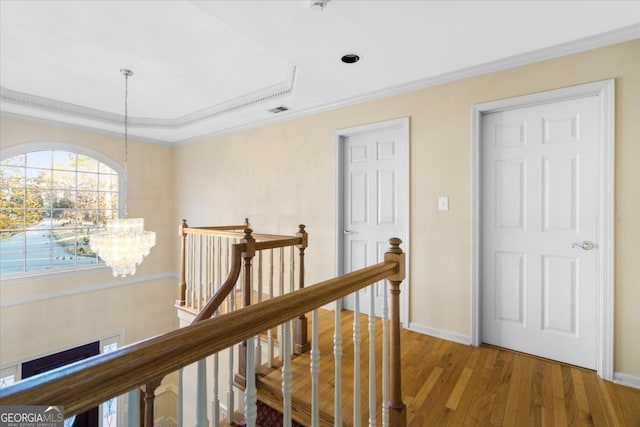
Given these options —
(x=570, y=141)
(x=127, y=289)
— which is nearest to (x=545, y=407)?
(x=570, y=141)

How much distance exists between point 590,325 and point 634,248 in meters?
0.64

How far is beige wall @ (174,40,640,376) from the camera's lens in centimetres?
207

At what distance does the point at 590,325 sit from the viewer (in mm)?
2225

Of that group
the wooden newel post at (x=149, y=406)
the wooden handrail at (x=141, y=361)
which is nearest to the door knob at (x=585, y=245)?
the wooden handrail at (x=141, y=361)

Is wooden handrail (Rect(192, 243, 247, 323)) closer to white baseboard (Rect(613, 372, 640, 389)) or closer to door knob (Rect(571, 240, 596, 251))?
door knob (Rect(571, 240, 596, 251))

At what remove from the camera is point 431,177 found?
286cm

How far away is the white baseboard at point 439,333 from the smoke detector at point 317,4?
9.04 ft

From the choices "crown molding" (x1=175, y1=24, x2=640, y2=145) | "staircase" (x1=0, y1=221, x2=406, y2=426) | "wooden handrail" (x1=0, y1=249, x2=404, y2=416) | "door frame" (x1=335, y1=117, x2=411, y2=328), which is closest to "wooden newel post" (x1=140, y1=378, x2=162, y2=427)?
"staircase" (x1=0, y1=221, x2=406, y2=426)

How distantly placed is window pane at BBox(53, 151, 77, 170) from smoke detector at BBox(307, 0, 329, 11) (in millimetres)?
4704

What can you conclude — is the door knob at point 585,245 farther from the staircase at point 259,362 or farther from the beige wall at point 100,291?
the beige wall at point 100,291

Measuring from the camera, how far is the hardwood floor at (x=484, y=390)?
5.77ft

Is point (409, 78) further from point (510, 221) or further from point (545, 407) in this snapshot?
point (545, 407)

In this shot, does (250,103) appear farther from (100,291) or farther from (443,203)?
(100,291)

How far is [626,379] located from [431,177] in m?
1.98
